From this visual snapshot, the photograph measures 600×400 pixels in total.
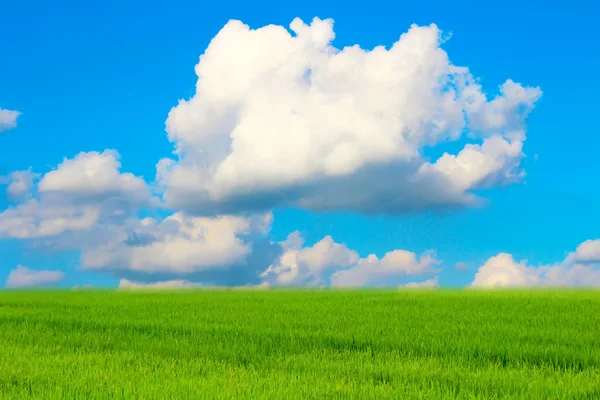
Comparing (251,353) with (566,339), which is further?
(566,339)

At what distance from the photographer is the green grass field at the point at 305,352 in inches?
352

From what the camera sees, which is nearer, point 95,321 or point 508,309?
point 95,321

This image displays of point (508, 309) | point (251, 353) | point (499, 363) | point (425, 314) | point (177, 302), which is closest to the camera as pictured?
point (499, 363)

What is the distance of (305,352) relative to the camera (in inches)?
487

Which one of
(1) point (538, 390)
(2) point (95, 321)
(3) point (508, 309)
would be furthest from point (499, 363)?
(2) point (95, 321)

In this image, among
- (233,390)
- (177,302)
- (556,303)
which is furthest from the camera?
(177,302)

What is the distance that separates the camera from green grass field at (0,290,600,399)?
8953 millimetres

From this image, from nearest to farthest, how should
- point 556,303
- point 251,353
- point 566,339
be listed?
point 251,353
point 566,339
point 556,303

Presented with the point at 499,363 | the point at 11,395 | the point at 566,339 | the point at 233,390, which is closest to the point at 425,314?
the point at 566,339

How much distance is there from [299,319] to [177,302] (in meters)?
8.42

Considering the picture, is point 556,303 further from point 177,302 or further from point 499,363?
point 177,302

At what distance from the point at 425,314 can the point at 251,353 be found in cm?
819

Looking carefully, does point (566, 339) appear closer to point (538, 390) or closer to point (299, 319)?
point (538, 390)

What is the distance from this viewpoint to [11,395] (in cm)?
870
